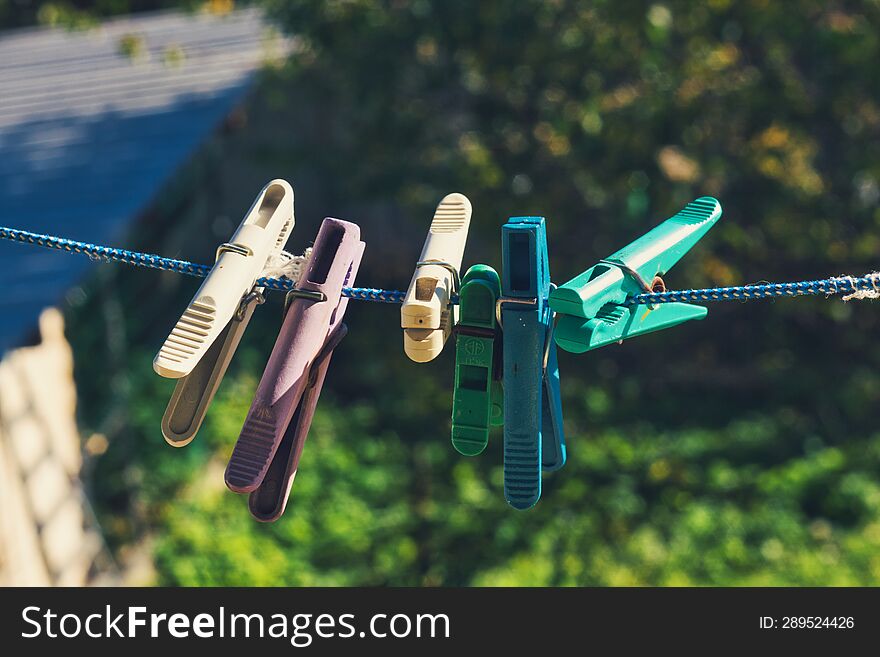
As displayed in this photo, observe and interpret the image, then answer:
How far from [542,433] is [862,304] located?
4.88 metres

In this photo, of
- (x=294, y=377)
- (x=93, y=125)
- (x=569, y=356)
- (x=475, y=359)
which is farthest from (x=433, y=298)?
(x=93, y=125)

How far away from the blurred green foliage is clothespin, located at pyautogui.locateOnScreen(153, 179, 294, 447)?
3.22 metres

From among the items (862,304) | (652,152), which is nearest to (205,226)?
(652,152)

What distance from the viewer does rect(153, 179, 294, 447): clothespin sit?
149cm

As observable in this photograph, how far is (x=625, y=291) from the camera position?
1.58 meters

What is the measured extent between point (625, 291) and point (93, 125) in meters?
5.22

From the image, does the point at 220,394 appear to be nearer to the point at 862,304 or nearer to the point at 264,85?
the point at 264,85

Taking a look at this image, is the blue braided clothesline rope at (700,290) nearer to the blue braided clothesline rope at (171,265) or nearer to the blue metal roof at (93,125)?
the blue braided clothesline rope at (171,265)

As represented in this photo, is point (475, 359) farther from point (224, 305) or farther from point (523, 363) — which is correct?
point (224, 305)

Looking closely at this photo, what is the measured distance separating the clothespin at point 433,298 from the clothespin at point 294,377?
0.14 m

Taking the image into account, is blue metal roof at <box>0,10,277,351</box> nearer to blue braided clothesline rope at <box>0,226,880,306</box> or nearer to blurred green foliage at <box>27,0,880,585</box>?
blurred green foliage at <box>27,0,880,585</box>

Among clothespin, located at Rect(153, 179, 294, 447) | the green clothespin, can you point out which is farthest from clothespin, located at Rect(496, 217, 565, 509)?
clothespin, located at Rect(153, 179, 294, 447)

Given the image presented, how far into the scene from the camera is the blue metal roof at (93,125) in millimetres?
4527

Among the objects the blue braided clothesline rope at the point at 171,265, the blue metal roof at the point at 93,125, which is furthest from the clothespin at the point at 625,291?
the blue metal roof at the point at 93,125
